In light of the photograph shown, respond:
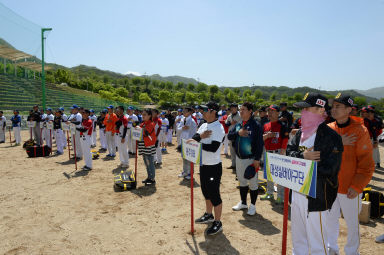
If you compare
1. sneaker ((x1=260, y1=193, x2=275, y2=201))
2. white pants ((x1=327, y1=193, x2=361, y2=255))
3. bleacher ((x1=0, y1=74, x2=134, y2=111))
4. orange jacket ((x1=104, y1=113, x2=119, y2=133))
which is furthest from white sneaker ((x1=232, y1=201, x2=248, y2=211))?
bleacher ((x1=0, y1=74, x2=134, y2=111))

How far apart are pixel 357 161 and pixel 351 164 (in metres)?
0.10

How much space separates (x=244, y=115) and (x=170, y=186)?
3.69 meters

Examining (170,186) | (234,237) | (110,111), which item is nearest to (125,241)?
(234,237)

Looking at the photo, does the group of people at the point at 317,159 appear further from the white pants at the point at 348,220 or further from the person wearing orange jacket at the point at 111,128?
the person wearing orange jacket at the point at 111,128

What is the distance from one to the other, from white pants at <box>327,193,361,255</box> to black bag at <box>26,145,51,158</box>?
12327mm

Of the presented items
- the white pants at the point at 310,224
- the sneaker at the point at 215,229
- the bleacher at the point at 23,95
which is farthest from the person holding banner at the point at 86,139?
the bleacher at the point at 23,95

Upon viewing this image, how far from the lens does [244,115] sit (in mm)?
4711

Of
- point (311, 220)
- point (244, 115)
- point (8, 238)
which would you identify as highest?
point (244, 115)

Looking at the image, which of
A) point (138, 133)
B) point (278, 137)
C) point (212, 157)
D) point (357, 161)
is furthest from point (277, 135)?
point (138, 133)

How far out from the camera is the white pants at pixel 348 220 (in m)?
3.17

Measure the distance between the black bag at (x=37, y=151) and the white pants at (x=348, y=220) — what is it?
12327 millimetres

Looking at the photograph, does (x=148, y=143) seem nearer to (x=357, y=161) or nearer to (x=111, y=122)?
(x=111, y=122)

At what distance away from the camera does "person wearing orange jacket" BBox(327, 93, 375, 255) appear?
3023 mm

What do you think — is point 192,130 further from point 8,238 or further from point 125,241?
point 8,238
